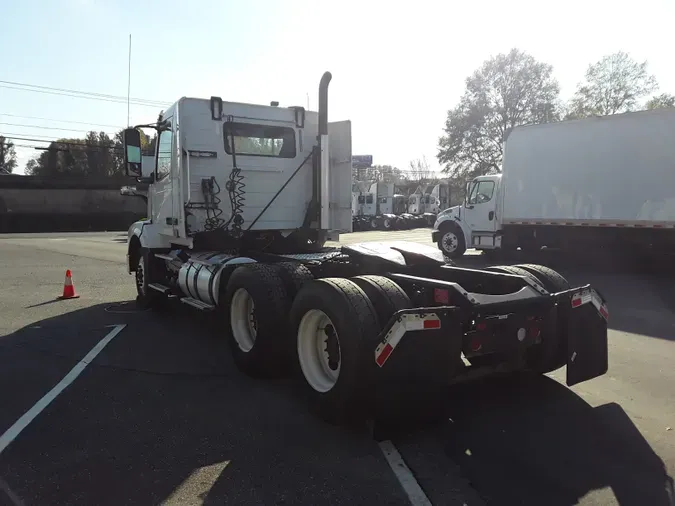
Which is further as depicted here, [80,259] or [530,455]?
[80,259]

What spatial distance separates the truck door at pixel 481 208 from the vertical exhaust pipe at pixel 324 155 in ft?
32.4

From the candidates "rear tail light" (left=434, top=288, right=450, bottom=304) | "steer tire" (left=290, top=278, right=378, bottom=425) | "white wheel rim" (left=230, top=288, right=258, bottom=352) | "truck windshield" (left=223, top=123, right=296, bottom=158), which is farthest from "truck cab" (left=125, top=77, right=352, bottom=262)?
"rear tail light" (left=434, top=288, right=450, bottom=304)

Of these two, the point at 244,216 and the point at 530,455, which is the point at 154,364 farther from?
the point at 530,455

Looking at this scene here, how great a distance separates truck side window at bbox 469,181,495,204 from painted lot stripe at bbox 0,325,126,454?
41.3ft

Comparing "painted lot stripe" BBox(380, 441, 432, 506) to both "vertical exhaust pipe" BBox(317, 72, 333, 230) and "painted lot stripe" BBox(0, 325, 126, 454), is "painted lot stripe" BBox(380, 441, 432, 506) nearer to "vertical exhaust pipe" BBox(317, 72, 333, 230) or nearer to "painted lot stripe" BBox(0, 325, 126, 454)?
"painted lot stripe" BBox(0, 325, 126, 454)

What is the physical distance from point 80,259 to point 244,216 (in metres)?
12.5

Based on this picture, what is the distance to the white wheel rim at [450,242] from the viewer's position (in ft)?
58.4

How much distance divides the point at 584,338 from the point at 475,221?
1280 centimetres

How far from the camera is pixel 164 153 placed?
791 cm

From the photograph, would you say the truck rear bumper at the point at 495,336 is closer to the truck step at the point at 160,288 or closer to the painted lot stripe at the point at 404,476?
the painted lot stripe at the point at 404,476

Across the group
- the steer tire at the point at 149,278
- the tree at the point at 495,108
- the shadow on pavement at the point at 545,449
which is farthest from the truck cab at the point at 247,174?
the tree at the point at 495,108

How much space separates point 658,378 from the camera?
206 inches

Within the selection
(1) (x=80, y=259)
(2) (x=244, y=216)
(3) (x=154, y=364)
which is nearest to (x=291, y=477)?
(3) (x=154, y=364)

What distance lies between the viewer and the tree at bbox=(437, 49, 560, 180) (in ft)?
164
